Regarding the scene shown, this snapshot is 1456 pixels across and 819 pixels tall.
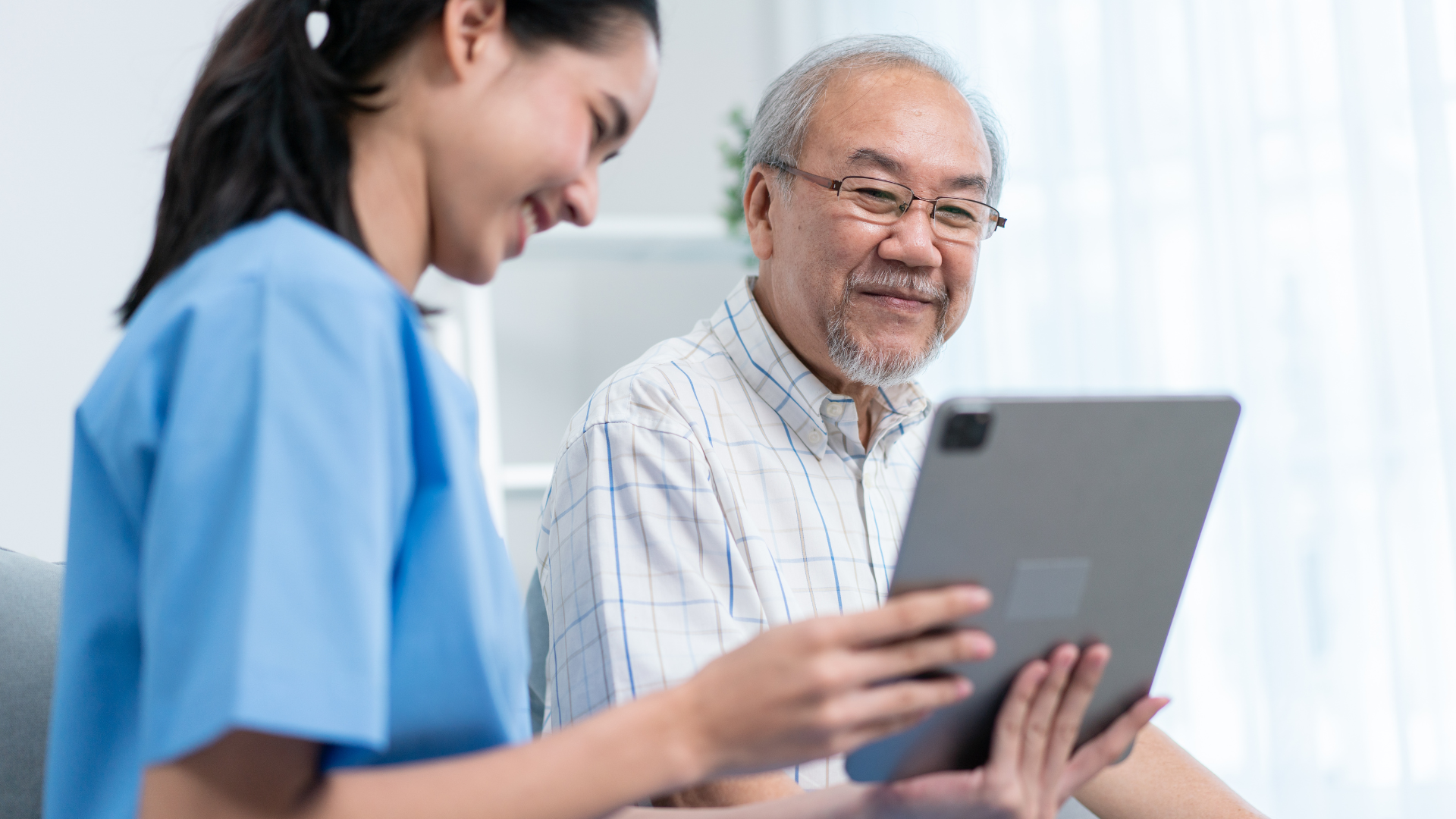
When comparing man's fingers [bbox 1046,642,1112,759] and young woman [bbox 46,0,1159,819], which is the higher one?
young woman [bbox 46,0,1159,819]

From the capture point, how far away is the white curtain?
6.16ft

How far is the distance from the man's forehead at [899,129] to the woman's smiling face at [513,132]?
70 centimetres

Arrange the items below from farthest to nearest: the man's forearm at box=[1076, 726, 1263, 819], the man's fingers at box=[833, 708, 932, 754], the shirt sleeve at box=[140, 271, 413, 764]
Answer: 1. the man's forearm at box=[1076, 726, 1263, 819]
2. the man's fingers at box=[833, 708, 932, 754]
3. the shirt sleeve at box=[140, 271, 413, 764]

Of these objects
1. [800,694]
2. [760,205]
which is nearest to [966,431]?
[800,694]

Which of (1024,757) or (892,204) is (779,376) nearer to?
(892,204)

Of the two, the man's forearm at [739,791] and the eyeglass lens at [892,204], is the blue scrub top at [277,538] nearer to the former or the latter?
the man's forearm at [739,791]

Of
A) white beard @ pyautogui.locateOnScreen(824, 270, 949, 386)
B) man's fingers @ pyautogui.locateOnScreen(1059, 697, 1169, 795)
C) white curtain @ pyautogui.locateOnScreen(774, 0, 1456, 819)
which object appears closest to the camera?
man's fingers @ pyautogui.locateOnScreen(1059, 697, 1169, 795)

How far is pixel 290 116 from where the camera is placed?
0.72 metres

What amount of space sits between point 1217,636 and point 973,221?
44.9 inches

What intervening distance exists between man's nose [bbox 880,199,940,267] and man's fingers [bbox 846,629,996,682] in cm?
77

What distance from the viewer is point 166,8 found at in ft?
7.88

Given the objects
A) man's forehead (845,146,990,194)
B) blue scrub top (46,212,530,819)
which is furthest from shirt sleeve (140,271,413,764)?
man's forehead (845,146,990,194)

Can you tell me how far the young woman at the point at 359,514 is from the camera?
0.54 metres

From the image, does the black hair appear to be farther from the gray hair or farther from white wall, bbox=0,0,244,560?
white wall, bbox=0,0,244,560
